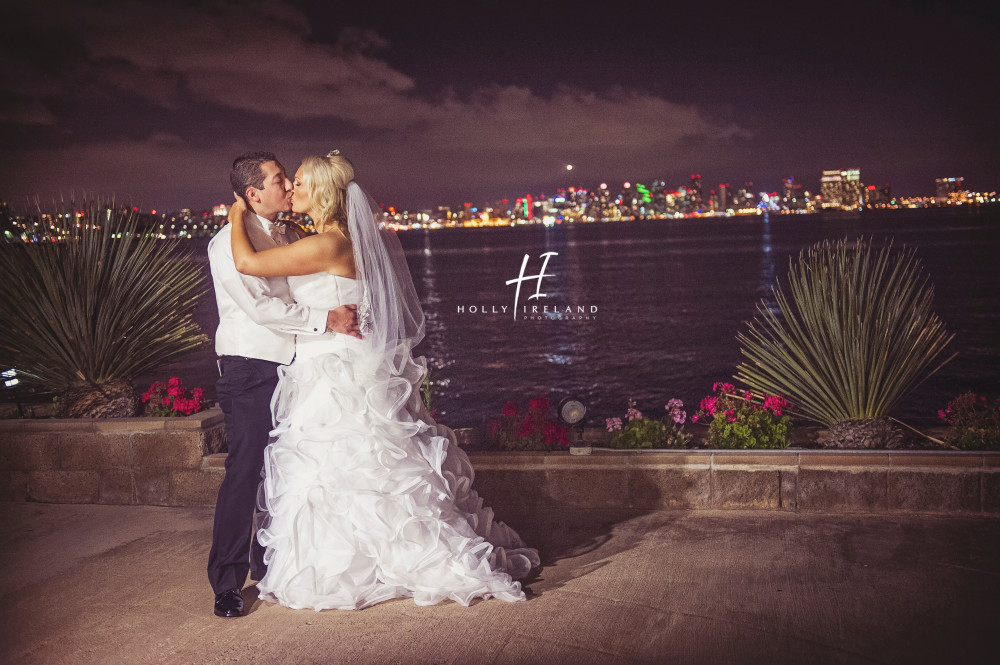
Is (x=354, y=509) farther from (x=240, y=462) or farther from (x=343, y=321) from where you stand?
(x=343, y=321)

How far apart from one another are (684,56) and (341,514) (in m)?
116

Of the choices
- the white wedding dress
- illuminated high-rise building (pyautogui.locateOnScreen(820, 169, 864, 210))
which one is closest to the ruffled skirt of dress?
the white wedding dress

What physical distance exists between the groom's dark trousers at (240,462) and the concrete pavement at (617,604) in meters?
0.23

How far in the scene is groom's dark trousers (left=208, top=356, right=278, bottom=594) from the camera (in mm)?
3988

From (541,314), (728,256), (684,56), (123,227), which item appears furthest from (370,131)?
(123,227)

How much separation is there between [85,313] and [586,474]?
3.90 metres

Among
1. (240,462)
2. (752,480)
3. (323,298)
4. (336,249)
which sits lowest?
(752,480)

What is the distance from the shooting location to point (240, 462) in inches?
160

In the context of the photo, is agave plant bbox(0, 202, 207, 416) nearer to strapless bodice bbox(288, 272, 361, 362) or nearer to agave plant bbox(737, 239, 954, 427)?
strapless bodice bbox(288, 272, 361, 362)

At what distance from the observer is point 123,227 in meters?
6.84

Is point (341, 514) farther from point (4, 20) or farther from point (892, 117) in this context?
point (892, 117)

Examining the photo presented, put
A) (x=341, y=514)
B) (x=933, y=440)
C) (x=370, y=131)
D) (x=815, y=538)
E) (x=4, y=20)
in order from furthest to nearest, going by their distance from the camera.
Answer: (x=370, y=131), (x=4, y=20), (x=933, y=440), (x=815, y=538), (x=341, y=514)

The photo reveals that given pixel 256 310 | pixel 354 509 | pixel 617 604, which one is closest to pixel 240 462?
pixel 354 509

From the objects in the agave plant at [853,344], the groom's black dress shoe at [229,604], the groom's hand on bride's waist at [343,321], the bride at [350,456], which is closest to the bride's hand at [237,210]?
the bride at [350,456]
